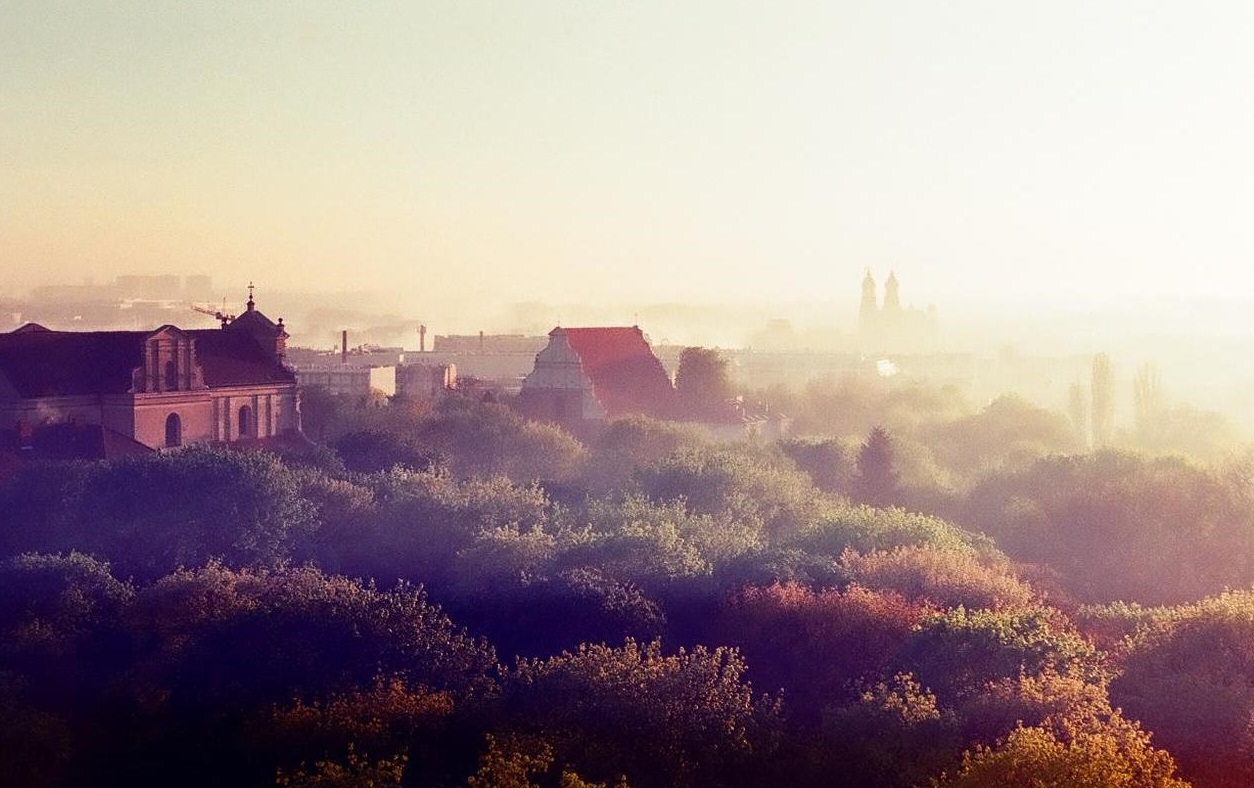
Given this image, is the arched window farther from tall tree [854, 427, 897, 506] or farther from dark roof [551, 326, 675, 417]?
tall tree [854, 427, 897, 506]

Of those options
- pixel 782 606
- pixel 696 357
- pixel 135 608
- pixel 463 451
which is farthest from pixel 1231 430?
pixel 135 608

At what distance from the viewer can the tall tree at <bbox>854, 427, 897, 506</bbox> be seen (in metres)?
75.6

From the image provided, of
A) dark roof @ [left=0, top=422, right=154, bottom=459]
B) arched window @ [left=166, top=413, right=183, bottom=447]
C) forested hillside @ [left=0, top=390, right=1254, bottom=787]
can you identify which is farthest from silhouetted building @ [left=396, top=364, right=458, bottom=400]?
forested hillside @ [left=0, top=390, right=1254, bottom=787]

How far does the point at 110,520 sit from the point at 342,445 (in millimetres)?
19502

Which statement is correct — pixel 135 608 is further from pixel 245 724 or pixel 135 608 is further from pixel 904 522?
pixel 904 522

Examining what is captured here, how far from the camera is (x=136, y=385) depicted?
232ft

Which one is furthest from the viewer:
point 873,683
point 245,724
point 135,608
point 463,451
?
point 463,451

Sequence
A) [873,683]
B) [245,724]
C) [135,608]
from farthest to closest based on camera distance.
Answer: [135,608], [873,683], [245,724]

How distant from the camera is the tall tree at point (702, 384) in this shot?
97125 mm

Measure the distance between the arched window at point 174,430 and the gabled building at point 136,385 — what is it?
1.7 inches

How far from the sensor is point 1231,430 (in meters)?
106

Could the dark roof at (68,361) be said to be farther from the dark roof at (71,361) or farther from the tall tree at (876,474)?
the tall tree at (876,474)

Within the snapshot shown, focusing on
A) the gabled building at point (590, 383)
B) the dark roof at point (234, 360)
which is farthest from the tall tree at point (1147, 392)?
the dark roof at point (234, 360)

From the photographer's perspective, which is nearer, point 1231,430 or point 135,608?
point 135,608
